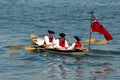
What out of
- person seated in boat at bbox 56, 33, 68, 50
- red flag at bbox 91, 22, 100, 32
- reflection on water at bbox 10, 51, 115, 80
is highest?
red flag at bbox 91, 22, 100, 32

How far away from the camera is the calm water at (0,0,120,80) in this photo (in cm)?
2705

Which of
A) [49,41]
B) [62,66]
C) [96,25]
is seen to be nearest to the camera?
[62,66]

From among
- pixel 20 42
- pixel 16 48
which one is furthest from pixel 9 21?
pixel 16 48

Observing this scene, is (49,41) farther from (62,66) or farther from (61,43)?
(62,66)

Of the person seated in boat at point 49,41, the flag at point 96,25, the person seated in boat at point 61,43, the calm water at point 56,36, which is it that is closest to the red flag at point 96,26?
the flag at point 96,25

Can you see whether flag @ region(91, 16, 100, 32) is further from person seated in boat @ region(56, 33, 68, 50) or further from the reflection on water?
person seated in boat @ region(56, 33, 68, 50)

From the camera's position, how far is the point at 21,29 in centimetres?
4559

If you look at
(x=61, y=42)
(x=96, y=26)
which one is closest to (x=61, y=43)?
(x=61, y=42)

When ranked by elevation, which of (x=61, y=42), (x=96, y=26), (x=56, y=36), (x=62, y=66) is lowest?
(x=62, y=66)

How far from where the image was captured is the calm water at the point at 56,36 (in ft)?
88.7

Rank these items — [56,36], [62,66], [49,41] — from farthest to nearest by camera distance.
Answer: [56,36]
[49,41]
[62,66]

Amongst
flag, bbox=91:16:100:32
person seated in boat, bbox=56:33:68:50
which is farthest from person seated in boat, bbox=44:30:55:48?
flag, bbox=91:16:100:32

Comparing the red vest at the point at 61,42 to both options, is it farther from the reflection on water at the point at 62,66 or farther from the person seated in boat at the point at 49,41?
the person seated in boat at the point at 49,41

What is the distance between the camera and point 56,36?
42250 mm
